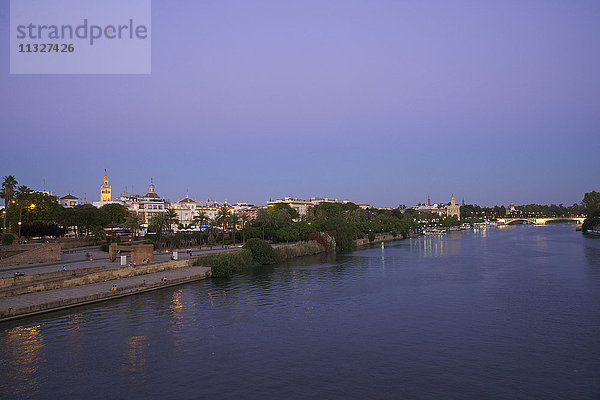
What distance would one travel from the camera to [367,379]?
797 inches

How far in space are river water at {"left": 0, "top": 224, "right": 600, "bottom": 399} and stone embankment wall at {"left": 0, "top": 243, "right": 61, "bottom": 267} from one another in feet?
45.7

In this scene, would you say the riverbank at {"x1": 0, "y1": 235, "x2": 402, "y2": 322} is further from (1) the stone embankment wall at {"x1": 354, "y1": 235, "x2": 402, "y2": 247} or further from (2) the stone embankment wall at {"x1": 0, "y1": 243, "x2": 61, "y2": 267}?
(1) the stone embankment wall at {"x1": 354, "y1": 235, "x2": 402, "y2": 247}

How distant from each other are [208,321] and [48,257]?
2504cm

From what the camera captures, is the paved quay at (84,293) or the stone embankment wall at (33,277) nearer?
the paved quay at (84,293)

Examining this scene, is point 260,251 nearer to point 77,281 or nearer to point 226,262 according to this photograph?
point 226,262

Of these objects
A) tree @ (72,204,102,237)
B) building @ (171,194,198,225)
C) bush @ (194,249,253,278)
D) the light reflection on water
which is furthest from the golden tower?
the light reflection on water

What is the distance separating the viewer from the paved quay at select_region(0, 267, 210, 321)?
30203 mm

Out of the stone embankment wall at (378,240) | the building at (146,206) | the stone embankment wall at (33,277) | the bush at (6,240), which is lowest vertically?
the stone embankment wall at (378,240)

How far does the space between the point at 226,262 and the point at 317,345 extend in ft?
90.6

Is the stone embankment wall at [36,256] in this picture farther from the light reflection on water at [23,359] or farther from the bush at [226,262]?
the light reflection on water at [23,359]

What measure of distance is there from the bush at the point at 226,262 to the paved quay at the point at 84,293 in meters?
2.00

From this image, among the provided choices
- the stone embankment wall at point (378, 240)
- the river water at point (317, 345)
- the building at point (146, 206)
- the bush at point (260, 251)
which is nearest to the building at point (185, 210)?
the building at point (146, 206)

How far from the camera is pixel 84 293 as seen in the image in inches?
1399

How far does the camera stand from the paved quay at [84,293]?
30.2 m
